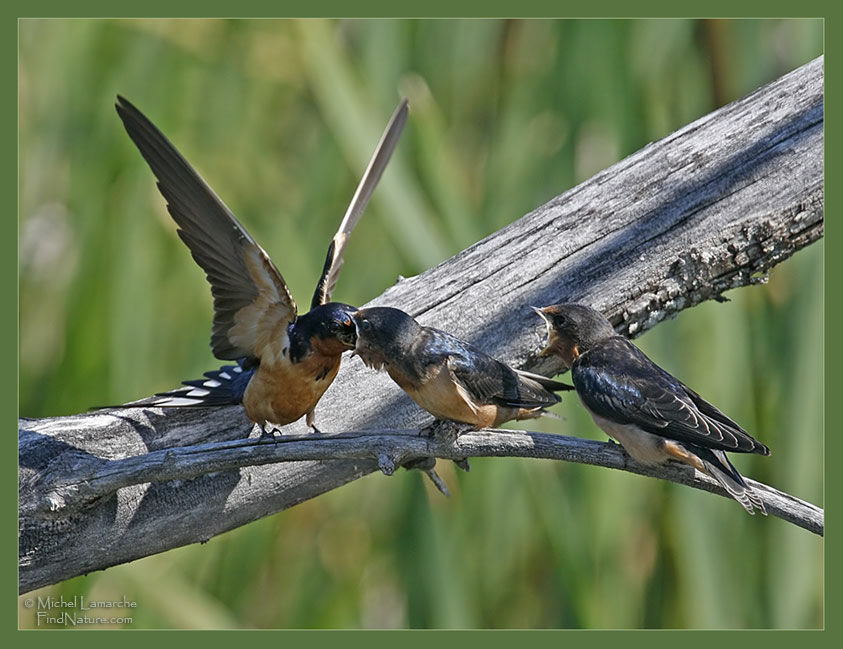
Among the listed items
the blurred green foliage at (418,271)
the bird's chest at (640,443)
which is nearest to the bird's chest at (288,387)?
the blurred green foliage at (418,271)

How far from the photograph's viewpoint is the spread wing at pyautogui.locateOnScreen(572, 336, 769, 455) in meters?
1.92

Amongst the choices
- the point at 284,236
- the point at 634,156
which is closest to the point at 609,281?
the point at 634,156

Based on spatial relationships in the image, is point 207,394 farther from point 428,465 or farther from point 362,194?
point 362,194

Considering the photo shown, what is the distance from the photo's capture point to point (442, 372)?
205cm

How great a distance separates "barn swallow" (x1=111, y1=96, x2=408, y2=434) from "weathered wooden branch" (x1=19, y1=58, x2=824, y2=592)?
128mm

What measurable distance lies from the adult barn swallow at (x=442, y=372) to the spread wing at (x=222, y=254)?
0.29 metres

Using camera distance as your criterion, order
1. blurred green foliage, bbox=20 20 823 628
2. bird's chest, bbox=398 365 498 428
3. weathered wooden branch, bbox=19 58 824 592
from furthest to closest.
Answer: blurred green foliage, bbox=20 20 823 628
weathered wooden branch, bbox=19 58 824 592
bird's chest, bbox=398 365 498 428

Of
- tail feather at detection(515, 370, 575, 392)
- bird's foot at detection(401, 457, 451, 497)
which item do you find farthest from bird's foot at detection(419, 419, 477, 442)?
tail feather at detection(515, 370, 575, 392)

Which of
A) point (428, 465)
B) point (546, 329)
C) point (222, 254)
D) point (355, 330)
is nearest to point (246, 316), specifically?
point (222, 254)

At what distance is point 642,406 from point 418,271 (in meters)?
0.86

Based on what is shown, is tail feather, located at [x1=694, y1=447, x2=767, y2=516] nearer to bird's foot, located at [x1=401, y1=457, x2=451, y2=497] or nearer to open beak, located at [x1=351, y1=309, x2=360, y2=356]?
bird's foot, located at [x1=401, y1=457, x2=451, y2=497]

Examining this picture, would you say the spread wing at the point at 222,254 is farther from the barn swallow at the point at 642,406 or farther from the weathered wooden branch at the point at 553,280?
the barn swallow at the point at 642,406

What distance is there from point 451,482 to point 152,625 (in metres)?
1.17

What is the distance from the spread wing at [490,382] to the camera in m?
2.08
